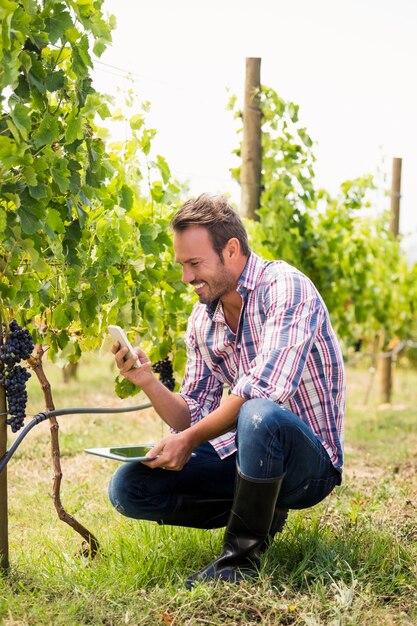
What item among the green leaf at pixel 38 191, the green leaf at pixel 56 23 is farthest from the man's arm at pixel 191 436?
the green leaf at pixel 56 23

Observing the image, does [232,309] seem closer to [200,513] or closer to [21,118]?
[200,513]

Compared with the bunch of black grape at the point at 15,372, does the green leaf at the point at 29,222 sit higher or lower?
higher

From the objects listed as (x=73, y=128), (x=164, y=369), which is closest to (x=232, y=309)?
(x=73, y=128)

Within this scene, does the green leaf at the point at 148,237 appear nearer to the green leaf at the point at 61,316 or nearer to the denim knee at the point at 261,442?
the green leaf at the point at 61,316

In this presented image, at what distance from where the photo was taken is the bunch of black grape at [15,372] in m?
2.81

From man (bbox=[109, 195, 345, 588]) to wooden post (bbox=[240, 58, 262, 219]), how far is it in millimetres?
3007

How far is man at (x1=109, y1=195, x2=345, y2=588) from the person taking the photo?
2.78 meters

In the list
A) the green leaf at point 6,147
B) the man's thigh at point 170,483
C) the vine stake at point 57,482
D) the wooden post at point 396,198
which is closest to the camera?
the green leaf at point 6,147

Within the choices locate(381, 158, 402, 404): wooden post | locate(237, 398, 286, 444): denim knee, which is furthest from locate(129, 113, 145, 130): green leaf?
locate(381, 158, 402, 404): wooden post

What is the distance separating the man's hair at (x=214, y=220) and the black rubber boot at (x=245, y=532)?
0.81 metres

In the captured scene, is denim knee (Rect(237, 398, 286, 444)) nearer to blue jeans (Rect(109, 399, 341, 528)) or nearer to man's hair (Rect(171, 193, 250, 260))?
blue jeans (Rect(109, 399, 341, 528))

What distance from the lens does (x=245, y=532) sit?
111 inches

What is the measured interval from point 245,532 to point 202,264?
35.9 inches

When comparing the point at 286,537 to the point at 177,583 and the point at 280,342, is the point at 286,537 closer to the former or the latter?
the point at 177,583
